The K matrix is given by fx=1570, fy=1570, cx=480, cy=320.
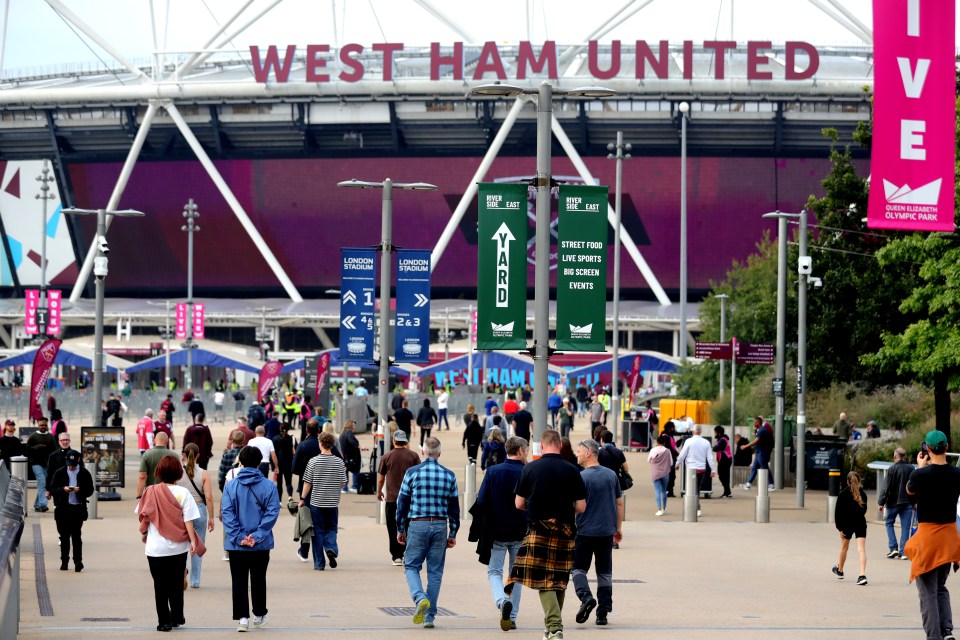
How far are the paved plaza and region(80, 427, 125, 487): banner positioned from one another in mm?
1526

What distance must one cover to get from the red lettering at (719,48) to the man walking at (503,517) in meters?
61.9

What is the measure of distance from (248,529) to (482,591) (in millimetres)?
3924

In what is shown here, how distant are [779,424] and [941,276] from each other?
4617mm

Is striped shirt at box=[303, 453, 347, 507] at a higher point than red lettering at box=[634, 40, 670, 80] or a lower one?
lower

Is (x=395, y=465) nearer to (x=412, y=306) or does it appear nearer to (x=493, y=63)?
(x=412, y=306)

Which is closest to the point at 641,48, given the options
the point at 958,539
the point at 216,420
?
the point at 216,420

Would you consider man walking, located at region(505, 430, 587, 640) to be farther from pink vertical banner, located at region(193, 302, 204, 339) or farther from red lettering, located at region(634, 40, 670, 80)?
red lettering, located at region(634, 40, 670, 80)

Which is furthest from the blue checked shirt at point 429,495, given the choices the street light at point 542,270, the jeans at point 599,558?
the street light at point 542,270

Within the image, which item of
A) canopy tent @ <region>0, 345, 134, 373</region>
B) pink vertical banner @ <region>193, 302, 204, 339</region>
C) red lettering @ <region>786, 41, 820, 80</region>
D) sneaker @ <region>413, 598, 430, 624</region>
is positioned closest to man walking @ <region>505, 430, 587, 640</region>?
sneaker @ <region>413, 598, 430, 624</region>

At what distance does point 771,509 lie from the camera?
88.5ft

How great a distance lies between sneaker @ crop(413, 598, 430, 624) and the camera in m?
12.7

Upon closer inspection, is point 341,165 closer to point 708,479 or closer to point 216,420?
point 216,420

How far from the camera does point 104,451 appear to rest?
2514 cm

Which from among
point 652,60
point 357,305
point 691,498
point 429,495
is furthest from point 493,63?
point 429,495
